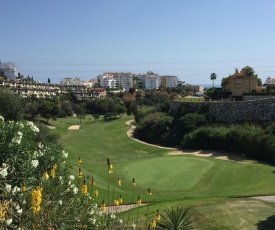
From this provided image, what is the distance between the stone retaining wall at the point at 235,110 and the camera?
4206 cm

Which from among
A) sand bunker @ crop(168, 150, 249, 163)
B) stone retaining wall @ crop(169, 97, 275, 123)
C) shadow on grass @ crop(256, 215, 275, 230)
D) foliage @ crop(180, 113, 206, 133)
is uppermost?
stone retaining wall @ crop(169, 97, 275, 123)

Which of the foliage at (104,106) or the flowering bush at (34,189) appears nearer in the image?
the flowering bush at (34,189)

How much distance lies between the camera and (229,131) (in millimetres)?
39250

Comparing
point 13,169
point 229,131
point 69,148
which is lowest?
point 69,148

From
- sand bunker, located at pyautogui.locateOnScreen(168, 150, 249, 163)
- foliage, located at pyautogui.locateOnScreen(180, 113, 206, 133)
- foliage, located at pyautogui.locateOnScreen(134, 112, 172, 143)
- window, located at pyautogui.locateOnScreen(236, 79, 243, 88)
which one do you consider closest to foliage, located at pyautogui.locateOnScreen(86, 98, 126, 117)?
foliage, located at pyautogui.locateOnScreen(134, 112, 172, 143)

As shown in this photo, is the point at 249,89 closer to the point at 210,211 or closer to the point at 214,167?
the point at 214,167

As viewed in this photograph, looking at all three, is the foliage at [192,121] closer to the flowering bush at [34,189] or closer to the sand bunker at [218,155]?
the sand bunker at [218,155]

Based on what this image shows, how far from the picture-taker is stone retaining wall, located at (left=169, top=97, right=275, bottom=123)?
4206 cm

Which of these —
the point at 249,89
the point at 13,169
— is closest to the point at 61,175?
the point at 13,169

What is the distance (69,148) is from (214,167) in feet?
71.2

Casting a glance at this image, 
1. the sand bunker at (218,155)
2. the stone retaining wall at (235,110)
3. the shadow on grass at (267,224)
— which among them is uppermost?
the stone retaining wall at (235,110)

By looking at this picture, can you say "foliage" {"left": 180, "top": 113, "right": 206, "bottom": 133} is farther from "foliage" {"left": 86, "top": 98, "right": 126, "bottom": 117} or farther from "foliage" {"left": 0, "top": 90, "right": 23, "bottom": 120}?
"foliage" {"left": 86, "top": 98, "right": 126, "bottom": 117}

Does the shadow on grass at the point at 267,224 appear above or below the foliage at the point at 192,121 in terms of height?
below

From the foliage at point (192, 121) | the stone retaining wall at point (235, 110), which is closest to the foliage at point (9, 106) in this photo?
the foliage at point (192, 121)
